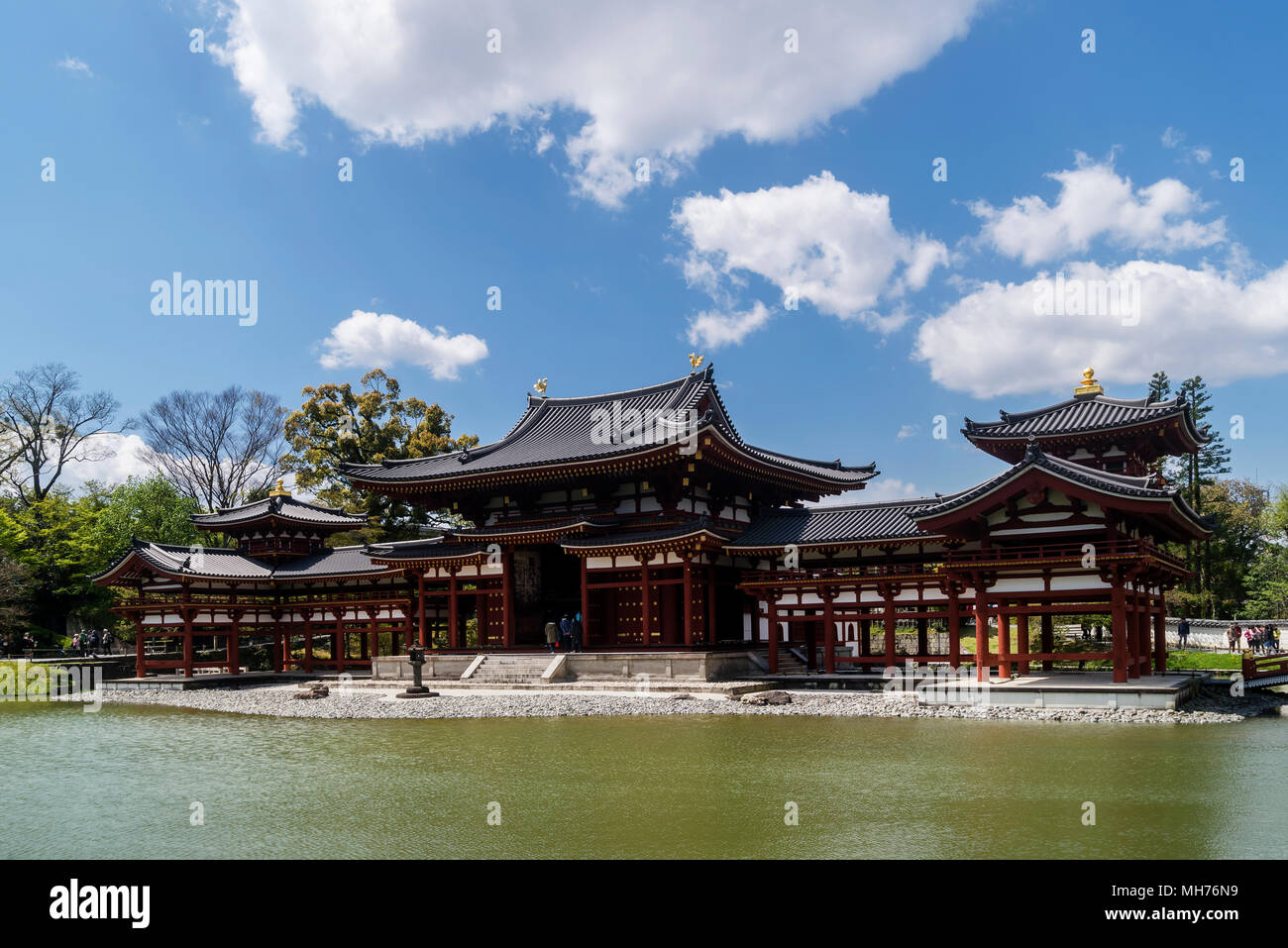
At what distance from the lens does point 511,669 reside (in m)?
30.2

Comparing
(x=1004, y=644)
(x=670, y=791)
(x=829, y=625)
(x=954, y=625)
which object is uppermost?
(x=954, y=625)

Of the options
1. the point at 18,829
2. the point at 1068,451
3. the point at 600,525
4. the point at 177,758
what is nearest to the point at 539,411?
the point at 600,525

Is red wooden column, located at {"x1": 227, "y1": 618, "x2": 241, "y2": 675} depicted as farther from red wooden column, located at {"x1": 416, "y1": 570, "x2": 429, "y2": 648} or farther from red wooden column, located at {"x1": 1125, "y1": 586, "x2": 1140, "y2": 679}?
red wooden column, located at {"x1": 1125, "y1": 586, "x2": 1140, "y2": 679}

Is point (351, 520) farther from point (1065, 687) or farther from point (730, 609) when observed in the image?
point (1065, 687)

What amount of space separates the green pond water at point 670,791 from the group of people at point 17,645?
28.9m

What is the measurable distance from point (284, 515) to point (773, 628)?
23089 mm

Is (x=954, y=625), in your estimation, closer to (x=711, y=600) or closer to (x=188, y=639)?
(x=711, y=600)

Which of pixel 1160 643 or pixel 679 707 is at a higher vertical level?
pixel 1160 643

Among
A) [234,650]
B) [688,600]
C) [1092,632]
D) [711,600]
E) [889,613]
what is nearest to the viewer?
[889,613]

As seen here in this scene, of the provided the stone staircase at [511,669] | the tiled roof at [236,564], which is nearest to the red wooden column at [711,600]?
the stone staircase at [511,669]

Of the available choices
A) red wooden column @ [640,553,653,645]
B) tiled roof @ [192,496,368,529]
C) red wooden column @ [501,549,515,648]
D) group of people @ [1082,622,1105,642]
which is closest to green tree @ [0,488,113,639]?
tiled roof @ [192,496,368,529]

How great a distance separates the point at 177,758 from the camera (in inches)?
687

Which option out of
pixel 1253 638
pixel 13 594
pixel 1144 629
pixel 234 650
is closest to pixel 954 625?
pixel 1144 629

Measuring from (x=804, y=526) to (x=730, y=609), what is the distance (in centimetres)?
473
